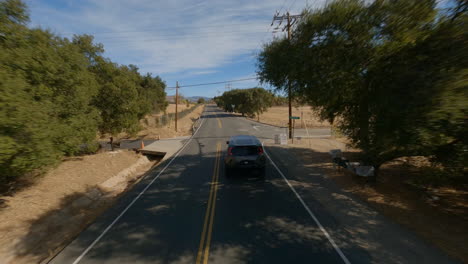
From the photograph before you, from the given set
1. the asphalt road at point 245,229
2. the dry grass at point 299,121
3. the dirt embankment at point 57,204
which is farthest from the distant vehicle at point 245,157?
the dirt embankment at point 57,204

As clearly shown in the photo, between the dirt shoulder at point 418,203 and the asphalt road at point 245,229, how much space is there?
51cm

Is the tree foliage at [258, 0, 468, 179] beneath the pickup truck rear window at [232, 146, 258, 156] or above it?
above

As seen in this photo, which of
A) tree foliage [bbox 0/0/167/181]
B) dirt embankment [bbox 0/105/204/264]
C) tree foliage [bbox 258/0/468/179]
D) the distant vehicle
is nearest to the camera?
tree foliage [bbox 258/0/468/179]

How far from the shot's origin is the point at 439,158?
20.1 ft

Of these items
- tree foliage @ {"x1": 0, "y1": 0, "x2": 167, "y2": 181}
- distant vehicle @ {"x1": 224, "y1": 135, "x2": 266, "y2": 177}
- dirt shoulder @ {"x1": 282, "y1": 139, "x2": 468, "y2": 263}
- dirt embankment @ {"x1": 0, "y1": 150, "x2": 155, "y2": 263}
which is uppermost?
tree foliage @ {"x1": 0, "y1": 0, "x2": 167, "y2": 181}

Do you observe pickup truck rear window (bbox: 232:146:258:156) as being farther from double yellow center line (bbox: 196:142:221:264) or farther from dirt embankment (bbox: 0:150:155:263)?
dirt embankment (bbox: 0:150:155:263)

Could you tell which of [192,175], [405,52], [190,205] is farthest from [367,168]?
[192,175]

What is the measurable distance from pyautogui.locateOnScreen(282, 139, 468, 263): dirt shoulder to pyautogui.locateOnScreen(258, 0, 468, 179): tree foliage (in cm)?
135

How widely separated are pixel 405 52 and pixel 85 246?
996 centimetres

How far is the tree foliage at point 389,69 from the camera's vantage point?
4.20m

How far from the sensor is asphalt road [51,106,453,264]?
16.8 ft

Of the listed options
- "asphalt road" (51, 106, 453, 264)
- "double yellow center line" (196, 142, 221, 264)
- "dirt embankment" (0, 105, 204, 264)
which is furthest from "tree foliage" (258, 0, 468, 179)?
"dirt embankment" (0, 105, 204, 264)

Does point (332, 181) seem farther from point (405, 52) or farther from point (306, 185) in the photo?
point (405, 52)

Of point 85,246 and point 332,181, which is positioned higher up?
point 332,181
